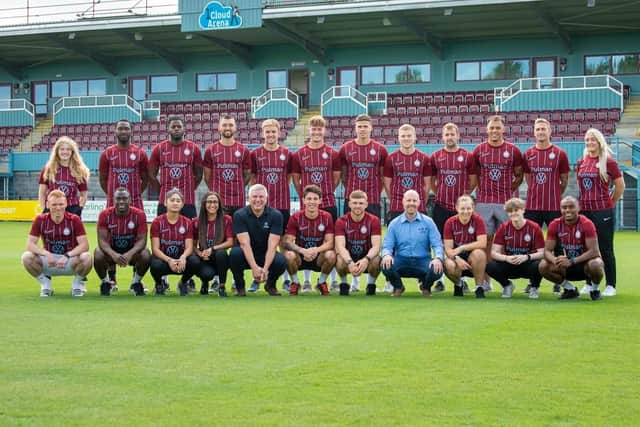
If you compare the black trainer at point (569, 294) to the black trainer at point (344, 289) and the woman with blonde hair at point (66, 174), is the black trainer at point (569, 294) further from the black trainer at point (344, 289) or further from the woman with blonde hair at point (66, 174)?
the woman with blonde hair at point (66, 174)

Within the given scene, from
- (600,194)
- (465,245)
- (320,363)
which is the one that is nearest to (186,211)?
(465,245)

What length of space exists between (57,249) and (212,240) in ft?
5.46

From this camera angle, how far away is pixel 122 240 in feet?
33.0

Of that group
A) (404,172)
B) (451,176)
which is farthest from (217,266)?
(451,176)

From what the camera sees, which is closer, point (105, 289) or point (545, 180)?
point (105, 289)

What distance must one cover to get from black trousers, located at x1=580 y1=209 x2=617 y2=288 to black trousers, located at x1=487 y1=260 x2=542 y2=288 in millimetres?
789

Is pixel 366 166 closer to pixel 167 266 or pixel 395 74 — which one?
pixel 167 266

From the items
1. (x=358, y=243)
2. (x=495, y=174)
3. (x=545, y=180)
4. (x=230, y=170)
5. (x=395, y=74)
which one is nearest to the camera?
(x=358, y=243)

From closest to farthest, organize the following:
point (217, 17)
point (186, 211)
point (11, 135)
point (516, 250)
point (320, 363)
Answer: point (320, 363), point (516, 250), point (186, 211), point (217, 17), point (11, 135)

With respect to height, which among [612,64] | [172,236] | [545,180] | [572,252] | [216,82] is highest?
[216,82]

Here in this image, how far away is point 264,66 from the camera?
3931cm

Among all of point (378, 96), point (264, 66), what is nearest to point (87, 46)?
point (264, 66)

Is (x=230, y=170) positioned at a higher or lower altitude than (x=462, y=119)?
lower

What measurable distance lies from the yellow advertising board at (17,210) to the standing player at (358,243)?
25899 mm
